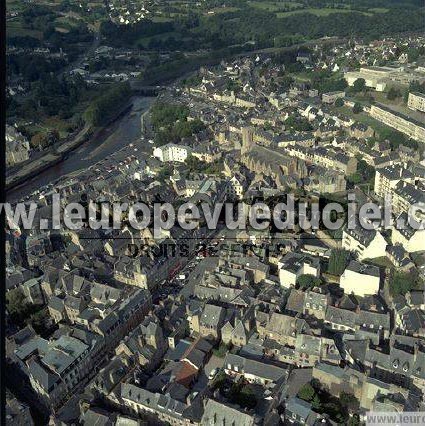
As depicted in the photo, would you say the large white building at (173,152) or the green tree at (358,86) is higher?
the green tree at (358,86)

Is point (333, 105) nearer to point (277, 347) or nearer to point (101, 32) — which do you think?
point (277, 347)

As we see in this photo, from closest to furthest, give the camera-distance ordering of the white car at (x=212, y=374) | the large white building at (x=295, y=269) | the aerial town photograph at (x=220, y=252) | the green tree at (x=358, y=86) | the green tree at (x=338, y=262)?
the aerial town photograph at (x=220, y=252), the white car at (x=212, y=374), the large white building at (x=295, y=269), the green tree at (x=338, y=262), the green tree at (x=358, y=86)

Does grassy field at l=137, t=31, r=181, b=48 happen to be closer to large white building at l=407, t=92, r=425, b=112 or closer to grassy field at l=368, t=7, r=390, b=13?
grassy field at l=368, t=7, r=390, b=13

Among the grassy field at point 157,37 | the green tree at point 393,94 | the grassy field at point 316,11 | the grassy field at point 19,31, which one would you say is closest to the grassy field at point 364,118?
the green tree at point 393,94

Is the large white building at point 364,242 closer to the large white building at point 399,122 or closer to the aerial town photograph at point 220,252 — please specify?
the aerial town photograph at point 220,252

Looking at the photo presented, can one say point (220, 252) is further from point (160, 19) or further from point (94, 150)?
point (160, 19)

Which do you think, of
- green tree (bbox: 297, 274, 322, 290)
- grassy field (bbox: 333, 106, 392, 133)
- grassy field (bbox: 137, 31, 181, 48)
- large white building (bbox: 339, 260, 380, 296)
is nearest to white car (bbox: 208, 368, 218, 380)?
green tree (bbox: 297, 274, 322, 290)

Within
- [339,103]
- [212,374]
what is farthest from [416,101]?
[212,374]
